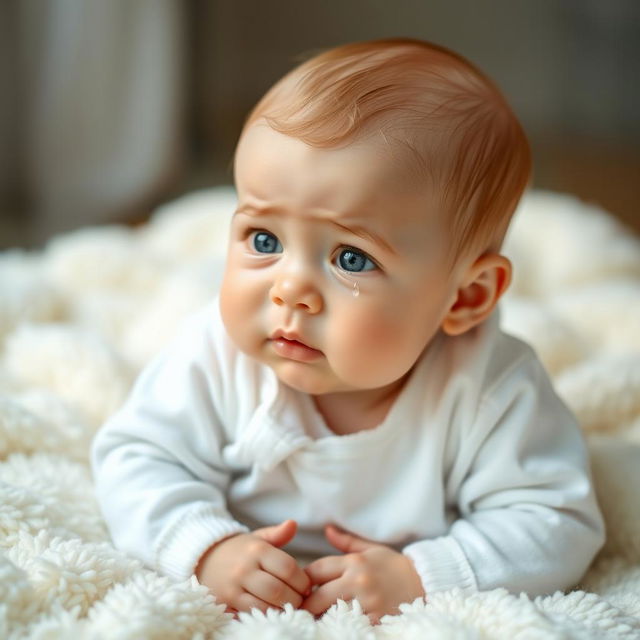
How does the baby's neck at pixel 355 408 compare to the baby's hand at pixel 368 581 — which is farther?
the baby's neck at pixel 355 408

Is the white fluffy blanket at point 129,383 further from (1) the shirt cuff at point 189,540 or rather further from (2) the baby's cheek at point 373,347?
(2) the baby's cheek at point 373,347

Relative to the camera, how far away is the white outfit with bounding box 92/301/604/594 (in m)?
0.92

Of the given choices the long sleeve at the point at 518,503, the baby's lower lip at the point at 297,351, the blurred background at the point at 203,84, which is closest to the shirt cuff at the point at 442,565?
the long sleeve at the point at 518,503

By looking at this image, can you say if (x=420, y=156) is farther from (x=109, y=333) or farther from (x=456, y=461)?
(x=109, y=333)

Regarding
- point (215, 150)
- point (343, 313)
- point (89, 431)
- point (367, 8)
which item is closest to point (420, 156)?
point (343, 313)

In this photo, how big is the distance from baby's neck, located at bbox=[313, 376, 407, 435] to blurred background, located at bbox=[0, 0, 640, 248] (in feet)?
5.46

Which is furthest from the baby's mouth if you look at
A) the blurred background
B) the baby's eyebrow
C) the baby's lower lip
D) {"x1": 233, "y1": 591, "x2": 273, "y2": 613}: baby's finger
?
the blurred background

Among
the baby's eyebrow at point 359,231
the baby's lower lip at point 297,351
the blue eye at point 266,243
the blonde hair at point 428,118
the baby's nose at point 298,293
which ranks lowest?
the baby's lower lip at point 297,351

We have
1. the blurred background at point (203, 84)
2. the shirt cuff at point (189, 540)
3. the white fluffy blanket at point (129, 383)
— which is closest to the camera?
the white fluffy blanket at point (129, 383)

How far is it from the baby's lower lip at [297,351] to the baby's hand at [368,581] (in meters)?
0.19

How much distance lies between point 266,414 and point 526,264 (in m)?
0.90

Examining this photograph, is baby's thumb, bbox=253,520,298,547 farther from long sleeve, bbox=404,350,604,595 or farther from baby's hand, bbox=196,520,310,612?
long sleeve, bbox=404,350,604,595

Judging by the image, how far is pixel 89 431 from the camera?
1.12 metres

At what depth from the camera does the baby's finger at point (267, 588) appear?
2.75 feet
